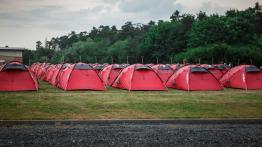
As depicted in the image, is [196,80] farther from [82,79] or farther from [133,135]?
[133,135]

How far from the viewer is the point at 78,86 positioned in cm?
2303

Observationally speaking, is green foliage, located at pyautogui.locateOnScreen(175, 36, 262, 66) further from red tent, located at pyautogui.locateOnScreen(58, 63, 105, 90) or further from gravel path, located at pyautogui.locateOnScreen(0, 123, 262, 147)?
gravel path, located at pyautogui.locateOnScreen(0, 123, 262, 147)

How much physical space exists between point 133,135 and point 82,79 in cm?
1341

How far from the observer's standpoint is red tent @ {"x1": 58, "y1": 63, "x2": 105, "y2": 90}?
22984 mm

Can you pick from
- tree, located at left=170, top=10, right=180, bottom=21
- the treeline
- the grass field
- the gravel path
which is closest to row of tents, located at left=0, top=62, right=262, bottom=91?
the grass field

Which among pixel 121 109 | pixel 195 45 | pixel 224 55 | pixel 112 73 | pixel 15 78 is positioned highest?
pixel 195 45

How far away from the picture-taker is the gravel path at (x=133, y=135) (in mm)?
9250

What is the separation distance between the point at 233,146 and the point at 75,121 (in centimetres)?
541

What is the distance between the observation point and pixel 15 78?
22078 mm

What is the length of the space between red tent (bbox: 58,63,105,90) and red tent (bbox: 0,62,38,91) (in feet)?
7.31

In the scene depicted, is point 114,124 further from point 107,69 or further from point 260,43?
point 260,43

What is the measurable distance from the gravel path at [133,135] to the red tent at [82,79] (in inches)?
444

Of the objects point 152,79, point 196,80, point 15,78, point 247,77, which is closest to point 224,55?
point 247,77

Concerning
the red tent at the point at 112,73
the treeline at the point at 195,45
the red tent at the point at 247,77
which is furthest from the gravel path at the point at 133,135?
the treeline at the point at 195,45
